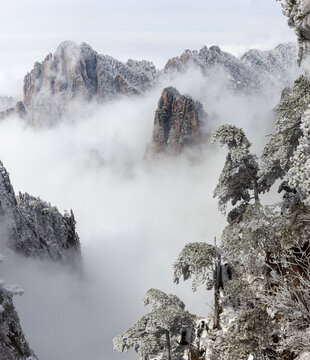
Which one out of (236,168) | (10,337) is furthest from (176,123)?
(10,337)

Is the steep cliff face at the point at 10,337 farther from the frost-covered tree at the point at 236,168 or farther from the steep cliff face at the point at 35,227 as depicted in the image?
the steep cliff face at the point at 35,227

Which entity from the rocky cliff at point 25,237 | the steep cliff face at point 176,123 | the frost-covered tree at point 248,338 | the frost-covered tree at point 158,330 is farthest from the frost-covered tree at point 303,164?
the steep cliff face at point 176,123

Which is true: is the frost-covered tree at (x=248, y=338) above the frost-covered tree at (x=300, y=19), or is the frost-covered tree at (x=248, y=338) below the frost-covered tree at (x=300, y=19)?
below

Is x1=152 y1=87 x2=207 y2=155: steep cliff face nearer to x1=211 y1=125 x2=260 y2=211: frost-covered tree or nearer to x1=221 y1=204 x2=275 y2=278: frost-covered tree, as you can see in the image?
x1=211 y1=125 x2=260 y2=211: frost-covered tree

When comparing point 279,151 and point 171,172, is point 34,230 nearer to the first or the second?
point 279,151

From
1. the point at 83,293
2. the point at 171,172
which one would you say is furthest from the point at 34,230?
the point at 171,172

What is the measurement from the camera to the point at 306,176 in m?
9.91

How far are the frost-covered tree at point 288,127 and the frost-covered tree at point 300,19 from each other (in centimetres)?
227

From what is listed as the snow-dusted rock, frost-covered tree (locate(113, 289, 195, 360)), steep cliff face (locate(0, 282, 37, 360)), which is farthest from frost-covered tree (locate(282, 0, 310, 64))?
frost-covered tree (locate(113, 289, 195, 360))

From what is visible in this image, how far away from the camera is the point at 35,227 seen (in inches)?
2223

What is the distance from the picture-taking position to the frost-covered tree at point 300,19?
10.3 m

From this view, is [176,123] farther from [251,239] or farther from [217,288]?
[251,239]

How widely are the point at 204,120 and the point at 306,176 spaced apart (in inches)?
6207

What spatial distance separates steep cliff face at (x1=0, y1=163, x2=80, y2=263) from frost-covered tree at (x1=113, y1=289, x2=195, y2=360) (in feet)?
80.7
